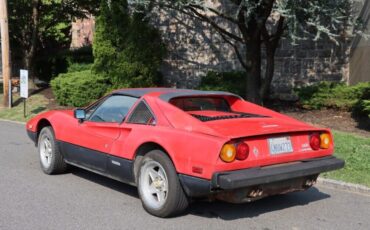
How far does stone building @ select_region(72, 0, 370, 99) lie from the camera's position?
14.9 m

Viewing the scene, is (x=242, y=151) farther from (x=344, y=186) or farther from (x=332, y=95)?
(x=332, y=95)

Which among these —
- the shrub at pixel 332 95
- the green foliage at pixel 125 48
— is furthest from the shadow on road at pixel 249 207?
the green foliage at pixel 125 48

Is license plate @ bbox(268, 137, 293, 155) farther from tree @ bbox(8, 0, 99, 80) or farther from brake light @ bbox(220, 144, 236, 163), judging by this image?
tree @ bbox(8, 0, 99, 80)

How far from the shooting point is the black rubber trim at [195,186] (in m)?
4.89

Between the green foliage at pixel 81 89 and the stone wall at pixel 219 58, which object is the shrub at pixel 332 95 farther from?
the green foliage at pixel 81 89

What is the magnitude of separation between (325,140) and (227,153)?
1.47 meters

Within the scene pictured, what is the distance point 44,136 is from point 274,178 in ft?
12.7

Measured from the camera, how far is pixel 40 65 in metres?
24.0

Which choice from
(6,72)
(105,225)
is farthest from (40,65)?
(105,225)

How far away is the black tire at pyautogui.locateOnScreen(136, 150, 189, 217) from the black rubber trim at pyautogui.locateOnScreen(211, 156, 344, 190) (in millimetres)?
498

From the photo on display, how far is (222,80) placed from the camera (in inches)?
643

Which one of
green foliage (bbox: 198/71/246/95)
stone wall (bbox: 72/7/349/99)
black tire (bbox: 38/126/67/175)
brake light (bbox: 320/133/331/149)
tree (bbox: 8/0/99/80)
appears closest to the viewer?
brake light (bbox: 320/133/331/149)

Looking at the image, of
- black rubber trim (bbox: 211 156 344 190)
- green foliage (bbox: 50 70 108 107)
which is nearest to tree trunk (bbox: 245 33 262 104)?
green foliage (bbox: 50 70 108 107)

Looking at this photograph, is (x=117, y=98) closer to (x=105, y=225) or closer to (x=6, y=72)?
(x=105, y=225)
